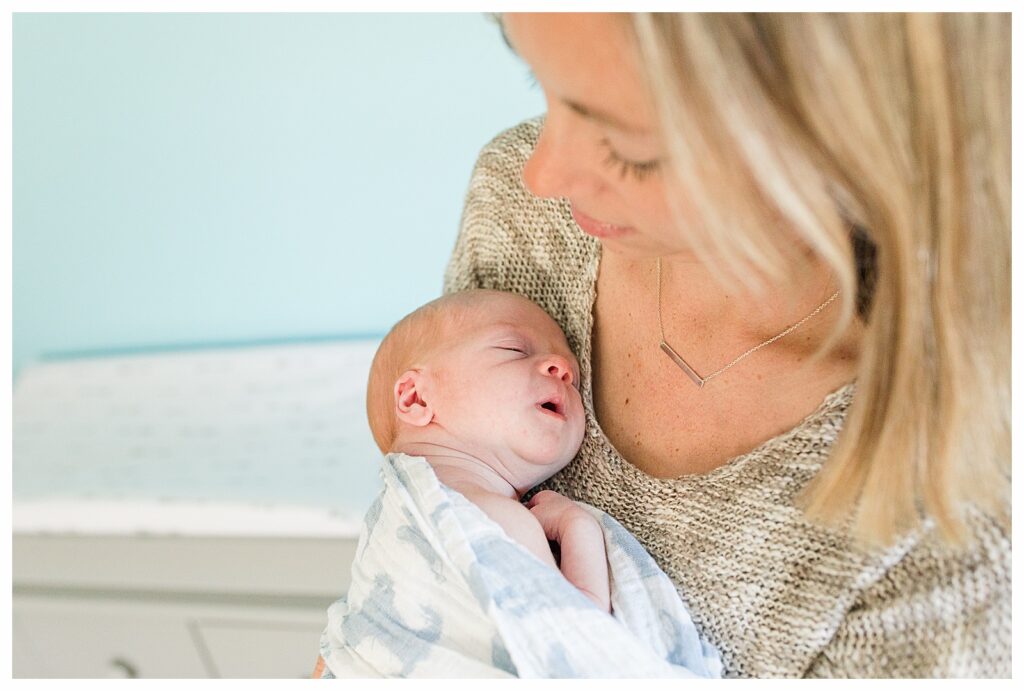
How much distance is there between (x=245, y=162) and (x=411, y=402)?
2.86ft

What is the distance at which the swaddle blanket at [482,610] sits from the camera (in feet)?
2.54

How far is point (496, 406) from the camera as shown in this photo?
3.20 feet

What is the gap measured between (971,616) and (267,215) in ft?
4.58

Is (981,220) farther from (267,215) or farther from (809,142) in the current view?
(267,215)

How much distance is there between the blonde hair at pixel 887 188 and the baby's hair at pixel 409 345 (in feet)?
1.27

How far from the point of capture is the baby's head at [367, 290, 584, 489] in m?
0.95

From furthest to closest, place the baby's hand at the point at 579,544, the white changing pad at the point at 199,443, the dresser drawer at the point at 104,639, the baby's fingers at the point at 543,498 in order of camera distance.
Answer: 1. the dresser drawer at the point at 104,639
2. the white changing pad at the point at 199,443
3. the baby's fingers at the point at 543,498
4. the baby's hand at the point at 579,544

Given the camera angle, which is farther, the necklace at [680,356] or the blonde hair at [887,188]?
the necklace at [680,356]

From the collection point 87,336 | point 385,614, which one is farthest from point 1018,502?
point 87,336

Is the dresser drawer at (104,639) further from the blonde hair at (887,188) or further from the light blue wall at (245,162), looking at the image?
the blonde hair at (887,188)

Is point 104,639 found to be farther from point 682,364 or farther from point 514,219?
point 682,364

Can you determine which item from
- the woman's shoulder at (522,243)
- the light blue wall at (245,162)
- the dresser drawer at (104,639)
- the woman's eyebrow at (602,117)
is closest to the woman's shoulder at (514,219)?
the woman's shoulder at (522,243)

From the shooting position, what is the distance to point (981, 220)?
642 mm

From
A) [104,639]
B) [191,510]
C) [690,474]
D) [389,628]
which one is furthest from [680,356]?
[104,639]
